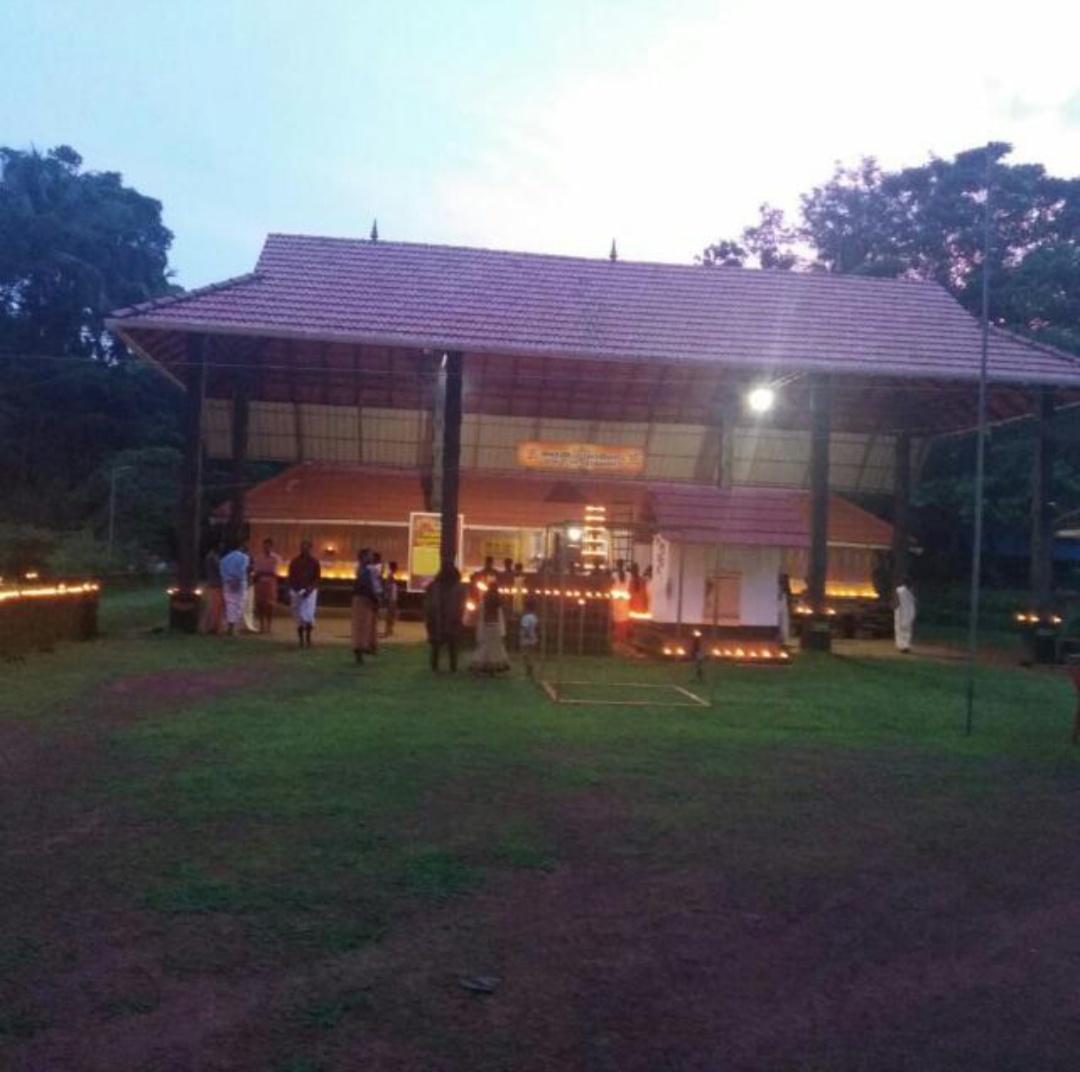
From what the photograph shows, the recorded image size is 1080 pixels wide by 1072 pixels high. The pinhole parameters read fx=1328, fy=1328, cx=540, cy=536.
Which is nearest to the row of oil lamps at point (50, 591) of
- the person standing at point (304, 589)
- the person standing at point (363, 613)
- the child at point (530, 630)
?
the person standing at point (304, 589)

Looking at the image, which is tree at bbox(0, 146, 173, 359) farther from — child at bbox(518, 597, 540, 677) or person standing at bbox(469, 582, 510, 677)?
person standing at bbox(469, 582, 510, 677)

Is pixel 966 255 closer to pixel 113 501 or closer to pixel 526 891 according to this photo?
pixel 113 501

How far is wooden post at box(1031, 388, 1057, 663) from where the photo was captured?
72.0 ft

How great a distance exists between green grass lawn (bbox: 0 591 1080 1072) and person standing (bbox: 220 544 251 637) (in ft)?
26.5

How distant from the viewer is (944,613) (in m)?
34.9

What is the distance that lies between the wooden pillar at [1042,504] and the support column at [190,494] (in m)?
13.6

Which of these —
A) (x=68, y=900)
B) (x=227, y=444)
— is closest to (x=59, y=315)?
(x=227, y=444)

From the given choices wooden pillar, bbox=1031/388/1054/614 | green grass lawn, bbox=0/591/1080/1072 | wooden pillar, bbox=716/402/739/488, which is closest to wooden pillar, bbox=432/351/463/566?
wooden pillar, bbox=716/402/739/488

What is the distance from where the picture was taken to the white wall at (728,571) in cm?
2195

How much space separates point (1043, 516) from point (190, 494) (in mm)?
13802

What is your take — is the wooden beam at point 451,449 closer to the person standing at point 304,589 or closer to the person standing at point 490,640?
the person standing at point 304,589

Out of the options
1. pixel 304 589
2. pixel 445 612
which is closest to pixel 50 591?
pixel 304 589

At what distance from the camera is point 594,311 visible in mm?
23078

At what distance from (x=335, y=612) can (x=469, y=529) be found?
347 cm
